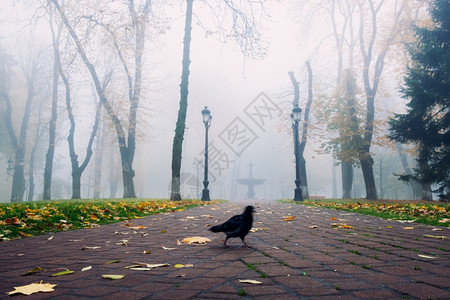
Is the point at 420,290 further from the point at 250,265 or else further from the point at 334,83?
the point at 334,83

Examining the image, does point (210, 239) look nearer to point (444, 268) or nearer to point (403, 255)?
point (403, 255)

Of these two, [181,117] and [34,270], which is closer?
[34,270]

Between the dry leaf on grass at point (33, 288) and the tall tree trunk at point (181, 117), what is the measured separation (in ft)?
36.6

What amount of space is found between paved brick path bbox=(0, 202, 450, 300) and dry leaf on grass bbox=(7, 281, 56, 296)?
53 mm

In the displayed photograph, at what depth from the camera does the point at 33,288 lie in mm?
2248

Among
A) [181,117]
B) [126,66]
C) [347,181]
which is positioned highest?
[126,66]

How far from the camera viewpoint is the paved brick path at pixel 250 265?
2.18 metres

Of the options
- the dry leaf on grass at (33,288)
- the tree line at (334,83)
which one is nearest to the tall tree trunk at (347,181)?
the tree line at (334,83)

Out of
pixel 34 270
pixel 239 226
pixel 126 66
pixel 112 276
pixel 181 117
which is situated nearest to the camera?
pixel 112 276

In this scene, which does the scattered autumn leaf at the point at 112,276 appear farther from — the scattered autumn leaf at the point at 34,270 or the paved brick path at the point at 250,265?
the scattered autumn leaf at the point at 34,270

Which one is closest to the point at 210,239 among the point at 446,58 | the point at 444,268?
the point at 444,268

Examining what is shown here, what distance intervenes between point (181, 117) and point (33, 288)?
38.5 ft

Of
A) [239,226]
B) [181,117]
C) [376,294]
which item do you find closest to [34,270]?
[239,226]

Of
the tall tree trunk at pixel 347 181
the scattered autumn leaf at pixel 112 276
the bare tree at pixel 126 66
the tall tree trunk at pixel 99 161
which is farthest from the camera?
the tall tree trunk at pixel 99 161
